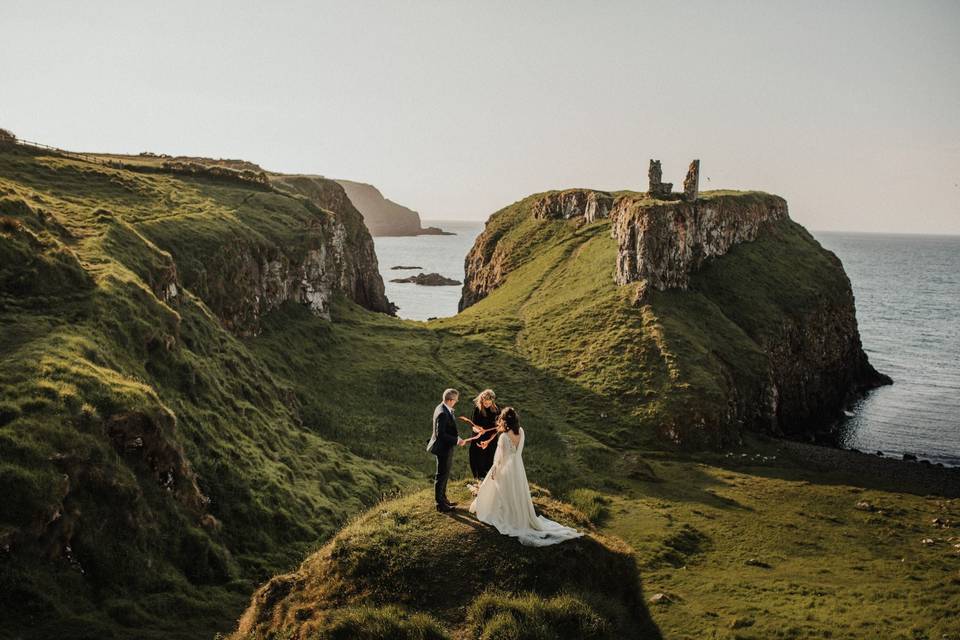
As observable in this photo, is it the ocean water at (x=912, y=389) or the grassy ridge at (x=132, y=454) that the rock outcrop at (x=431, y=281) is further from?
the grassy ridge at (x=132, y=454)

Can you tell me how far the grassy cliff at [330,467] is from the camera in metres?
19.6

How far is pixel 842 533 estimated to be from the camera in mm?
39344

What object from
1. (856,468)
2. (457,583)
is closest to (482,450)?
(457,583)

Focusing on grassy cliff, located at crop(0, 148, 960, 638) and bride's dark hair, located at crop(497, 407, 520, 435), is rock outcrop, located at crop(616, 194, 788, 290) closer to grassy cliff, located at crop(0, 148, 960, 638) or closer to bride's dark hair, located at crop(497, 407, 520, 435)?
grassy cliff, located at crop(0, 148, 960, 638)

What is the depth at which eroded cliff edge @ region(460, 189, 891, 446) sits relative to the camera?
2657 inches

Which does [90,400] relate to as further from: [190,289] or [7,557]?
[190,289]

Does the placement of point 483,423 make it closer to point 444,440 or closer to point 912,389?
point 444,440

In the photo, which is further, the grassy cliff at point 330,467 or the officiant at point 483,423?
the officiant at point 483,423

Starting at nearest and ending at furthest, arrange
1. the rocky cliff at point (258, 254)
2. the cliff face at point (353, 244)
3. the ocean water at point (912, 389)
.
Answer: the rocky cliff at point (258, 254)
the ocean water at point (912, 389)
the cliff face at point (353, 244)

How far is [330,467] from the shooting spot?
3941cm

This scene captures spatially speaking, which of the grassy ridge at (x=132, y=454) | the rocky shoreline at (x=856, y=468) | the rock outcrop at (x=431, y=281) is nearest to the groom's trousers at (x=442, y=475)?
the grassy ridge at (x=132, y=454)

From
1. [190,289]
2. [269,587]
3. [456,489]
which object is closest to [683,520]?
[456,489]

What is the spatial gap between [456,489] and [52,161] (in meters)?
59.1

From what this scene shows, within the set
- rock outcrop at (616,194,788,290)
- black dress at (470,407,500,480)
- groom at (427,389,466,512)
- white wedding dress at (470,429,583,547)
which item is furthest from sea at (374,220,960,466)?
groom at (427,389,466,512)
